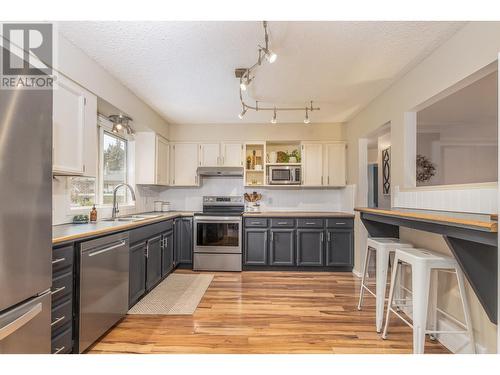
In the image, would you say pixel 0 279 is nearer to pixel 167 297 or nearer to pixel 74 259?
pixel 74 259

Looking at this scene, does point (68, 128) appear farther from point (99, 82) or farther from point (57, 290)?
point (57, 290)

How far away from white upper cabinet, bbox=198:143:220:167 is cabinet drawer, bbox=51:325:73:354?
10.8ft

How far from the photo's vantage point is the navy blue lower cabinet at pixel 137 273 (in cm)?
273

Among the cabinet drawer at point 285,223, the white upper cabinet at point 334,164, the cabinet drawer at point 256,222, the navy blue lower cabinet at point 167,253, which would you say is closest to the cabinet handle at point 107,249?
the navy blue lower cabinet at point 167,253

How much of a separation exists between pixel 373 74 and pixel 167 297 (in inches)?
129

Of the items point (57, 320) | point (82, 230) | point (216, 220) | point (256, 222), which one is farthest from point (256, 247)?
point (57, 320)

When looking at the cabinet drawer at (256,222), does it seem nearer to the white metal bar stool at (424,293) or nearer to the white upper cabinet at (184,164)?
the white upper cabinet at (184,164)

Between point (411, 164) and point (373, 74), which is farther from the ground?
point (373, 74)

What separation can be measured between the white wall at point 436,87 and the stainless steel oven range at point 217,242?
92.6 inches

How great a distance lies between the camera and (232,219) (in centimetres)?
429

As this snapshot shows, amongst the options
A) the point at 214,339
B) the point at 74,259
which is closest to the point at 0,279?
the point at 74,259

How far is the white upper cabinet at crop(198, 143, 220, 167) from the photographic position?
4.75 meters
